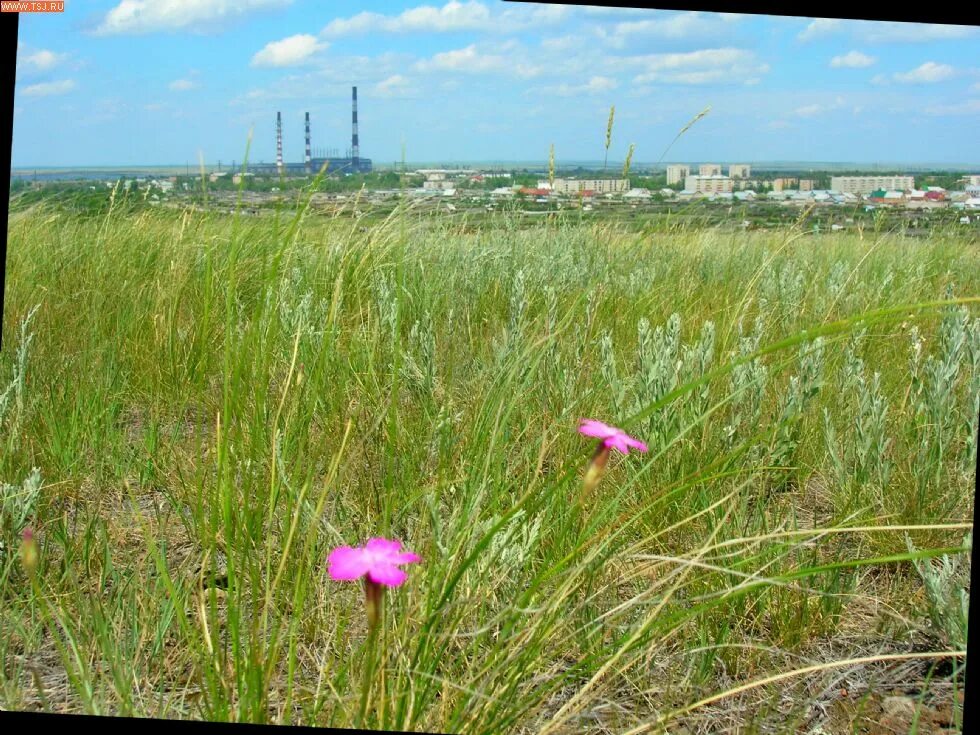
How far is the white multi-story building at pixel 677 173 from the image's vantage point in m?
2.38

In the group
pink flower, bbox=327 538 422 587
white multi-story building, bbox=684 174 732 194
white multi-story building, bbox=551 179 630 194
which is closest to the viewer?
pink flower, bbox=327 538 422 587

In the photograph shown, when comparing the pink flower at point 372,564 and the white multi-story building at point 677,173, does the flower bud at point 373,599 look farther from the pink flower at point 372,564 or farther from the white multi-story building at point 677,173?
the white multi-story building at point 677,173

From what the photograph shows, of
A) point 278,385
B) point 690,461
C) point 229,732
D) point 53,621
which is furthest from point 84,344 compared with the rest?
point 690,461

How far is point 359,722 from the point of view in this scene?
1.21 m

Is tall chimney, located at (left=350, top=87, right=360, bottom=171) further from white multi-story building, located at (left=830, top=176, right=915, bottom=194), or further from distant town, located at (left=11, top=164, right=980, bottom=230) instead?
white multi-story building, located at (left=830, top=176, right=915, bottom=194)

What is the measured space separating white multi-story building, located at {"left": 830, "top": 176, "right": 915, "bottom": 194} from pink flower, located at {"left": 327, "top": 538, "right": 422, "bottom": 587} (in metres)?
2.88

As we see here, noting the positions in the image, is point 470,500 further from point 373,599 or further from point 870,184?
point 870,184

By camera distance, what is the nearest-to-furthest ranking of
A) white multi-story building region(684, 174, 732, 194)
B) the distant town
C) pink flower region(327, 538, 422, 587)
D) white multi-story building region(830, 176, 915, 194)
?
1. pink flower region(327, 538, 422, 587)
2. the distant town
3. white multi-story building region(684, 174, 732, 194)
4. white multi-story building region(830, 176, 915, 194)

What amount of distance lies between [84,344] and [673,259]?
90.9 inches

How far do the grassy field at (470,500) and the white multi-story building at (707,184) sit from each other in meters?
0.36

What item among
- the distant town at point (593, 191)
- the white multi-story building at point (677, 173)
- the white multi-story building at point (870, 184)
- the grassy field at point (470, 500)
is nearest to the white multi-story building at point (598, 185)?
the distant town at point (593, 191)

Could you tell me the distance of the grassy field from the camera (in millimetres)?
1305

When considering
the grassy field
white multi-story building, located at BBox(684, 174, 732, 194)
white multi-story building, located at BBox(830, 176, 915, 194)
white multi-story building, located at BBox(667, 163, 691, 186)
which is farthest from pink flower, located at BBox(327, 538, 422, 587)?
white multi-story building, located at BBox(830, 176, 915, 194)

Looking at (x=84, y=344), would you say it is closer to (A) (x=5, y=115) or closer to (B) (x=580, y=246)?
(A) (x=5, y=115)
